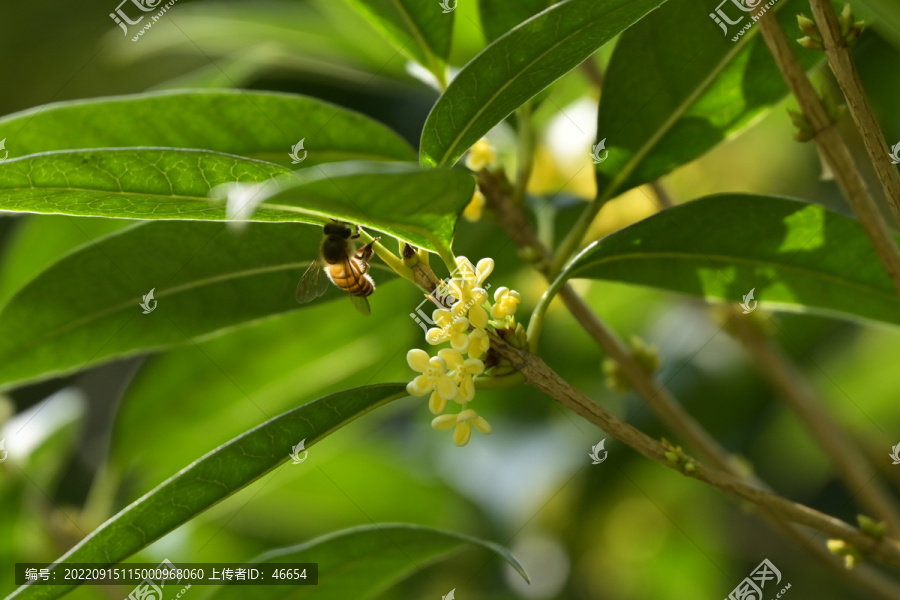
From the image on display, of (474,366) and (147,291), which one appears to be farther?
(147,291)

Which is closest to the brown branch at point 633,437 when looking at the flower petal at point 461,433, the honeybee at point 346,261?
the flower petal at point 461,433

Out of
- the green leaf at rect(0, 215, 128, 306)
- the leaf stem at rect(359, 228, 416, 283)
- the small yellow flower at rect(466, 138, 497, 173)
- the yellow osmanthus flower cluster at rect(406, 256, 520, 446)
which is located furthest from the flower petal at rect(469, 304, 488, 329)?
the green leaf at rect(0, 215, 128, 306)

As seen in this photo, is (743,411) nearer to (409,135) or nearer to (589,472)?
(589,472)

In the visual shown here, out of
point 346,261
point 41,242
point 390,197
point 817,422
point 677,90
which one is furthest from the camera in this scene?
point 41,242

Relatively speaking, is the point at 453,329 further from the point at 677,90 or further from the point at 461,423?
the point at 677,90

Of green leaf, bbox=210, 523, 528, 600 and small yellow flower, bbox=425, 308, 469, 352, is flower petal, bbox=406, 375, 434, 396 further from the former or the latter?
green leaf, bbox=210, 523, 528, 600

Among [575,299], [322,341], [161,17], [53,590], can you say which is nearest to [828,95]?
[575,299]

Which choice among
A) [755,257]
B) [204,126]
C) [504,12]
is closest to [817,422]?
[755,257]
